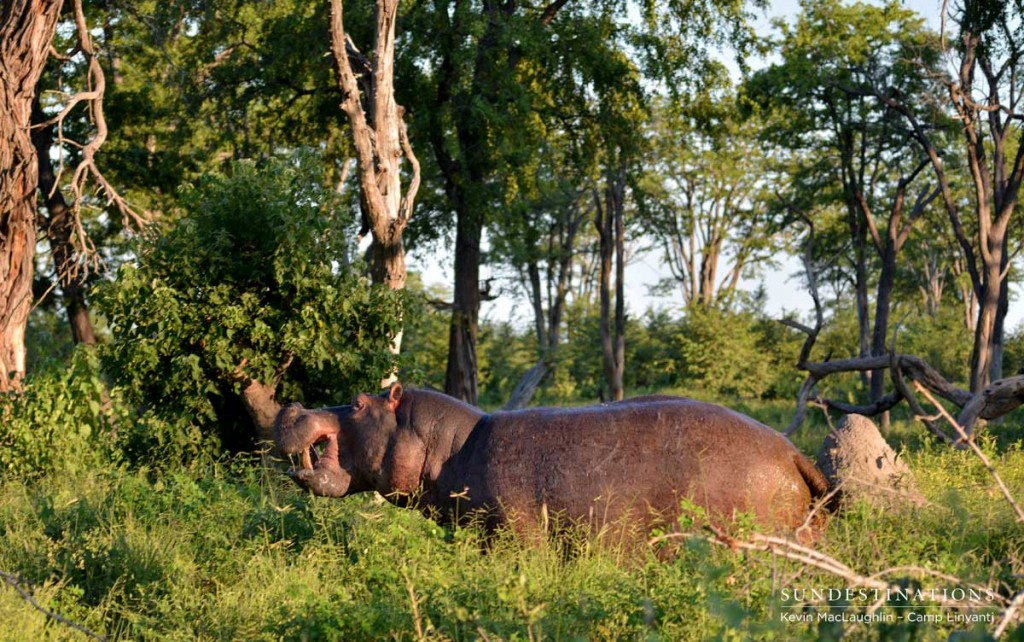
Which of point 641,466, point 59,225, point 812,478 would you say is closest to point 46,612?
point 641,466

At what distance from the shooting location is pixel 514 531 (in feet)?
20.1

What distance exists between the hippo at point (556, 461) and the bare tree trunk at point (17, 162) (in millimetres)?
7189

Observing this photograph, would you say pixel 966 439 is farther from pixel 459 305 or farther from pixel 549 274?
pixel 549 274

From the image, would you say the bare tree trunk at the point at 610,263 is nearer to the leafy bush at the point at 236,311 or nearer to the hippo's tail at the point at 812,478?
the leafy bush at the point at 236,311

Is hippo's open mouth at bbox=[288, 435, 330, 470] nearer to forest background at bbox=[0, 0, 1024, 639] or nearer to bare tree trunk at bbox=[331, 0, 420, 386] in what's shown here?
forest background at bbox=[0, 0, 1024, 639]

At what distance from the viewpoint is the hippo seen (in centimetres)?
612

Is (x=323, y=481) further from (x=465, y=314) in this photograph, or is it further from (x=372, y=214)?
(x=465, y=314)

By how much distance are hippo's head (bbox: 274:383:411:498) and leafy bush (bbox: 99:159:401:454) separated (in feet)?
11.6

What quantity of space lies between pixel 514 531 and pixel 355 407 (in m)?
1.09

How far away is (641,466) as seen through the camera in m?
6.18

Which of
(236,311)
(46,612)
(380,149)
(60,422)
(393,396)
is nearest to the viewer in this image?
(46,612)

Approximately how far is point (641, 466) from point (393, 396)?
1.38m

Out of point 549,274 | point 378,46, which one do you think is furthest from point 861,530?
point 549,274

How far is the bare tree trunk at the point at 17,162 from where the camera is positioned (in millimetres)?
12547
